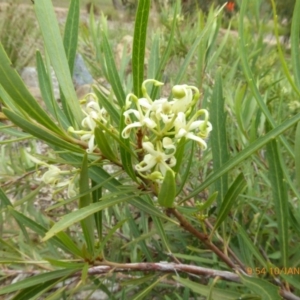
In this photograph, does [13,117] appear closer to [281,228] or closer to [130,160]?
[130,160]

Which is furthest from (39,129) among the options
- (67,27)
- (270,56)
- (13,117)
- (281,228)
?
(270,56)

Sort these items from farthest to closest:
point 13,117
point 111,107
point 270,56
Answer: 1. point 270,56
2. point 111,107
3. point 13,117

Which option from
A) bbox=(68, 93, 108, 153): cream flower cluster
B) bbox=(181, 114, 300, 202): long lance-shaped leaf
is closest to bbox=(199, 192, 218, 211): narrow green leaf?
bbox=(181, 114, 300, 202): long lance-shaped leaf

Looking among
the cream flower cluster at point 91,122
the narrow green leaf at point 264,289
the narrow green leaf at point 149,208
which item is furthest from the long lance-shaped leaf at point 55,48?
the narrow green leaf at point 264,289

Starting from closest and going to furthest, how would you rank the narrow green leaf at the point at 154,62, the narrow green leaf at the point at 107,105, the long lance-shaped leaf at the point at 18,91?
1. the long lance-shaped leaf at the point at 18,91
2. the narrow green leaf at the point at 107,105
3. the narrow green leaf at the point at 154,62

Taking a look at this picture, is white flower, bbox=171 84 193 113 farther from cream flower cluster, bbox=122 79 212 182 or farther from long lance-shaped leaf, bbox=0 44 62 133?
long lance-shaped leaf, bbox=0 44 62 133

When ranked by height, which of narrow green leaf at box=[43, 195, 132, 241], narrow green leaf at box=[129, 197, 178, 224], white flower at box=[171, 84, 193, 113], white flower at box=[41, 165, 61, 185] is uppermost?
white flower at box=[171, 84, 193, 113]

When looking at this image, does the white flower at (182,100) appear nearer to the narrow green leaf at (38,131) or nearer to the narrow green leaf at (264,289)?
the narrow green leaf at (38,131)
